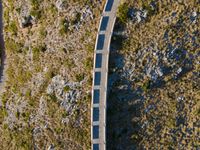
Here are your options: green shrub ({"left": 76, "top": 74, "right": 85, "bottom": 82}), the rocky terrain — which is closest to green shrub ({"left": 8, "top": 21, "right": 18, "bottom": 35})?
green shrub ({"left": 76, "top": 74, "right": 85, "bottom": 82})

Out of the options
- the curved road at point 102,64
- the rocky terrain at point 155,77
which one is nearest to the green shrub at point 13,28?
the curved road at point 102,64

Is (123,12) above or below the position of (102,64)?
above

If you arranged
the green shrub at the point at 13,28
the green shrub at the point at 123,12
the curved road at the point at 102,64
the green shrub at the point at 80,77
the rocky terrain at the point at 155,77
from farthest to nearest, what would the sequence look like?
the green shrub at the point at 13,28 < the green shrub at the point at 80,77 < the curved road at the point at 102,64 < the green shrub at the point at 123,12 < the rocky terrain at the point at 155,77

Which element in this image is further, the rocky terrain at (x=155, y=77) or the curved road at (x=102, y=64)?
the curved road at (x=102, y=64)

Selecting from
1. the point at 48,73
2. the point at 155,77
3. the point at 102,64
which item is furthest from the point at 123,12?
the point at 48,73

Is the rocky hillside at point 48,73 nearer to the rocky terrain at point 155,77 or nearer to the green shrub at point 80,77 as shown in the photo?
the green shrub at point 80,77

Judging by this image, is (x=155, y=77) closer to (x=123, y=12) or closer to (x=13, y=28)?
(x=123, y=12)
